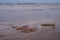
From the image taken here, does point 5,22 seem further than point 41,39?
Yes

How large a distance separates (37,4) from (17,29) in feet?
3.51

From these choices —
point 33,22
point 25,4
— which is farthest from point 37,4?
point 33,22

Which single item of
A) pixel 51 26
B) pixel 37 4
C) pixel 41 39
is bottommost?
pixel 41 39

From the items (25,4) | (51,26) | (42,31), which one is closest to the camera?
(42,31)

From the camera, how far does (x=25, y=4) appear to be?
7.29ft

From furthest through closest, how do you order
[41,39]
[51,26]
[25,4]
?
[25,4] < [51,26] < [41,39]

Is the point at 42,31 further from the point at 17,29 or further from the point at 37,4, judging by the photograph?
the point at 37,4

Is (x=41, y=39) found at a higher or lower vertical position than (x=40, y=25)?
lower

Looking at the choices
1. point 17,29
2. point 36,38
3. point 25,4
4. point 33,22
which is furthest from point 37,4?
point 36,38

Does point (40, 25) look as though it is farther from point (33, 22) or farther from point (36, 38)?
point (36, 38)

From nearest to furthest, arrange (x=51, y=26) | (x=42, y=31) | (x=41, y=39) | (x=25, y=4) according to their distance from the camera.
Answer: (x=41, y=39)
(x=42, y=31)
(x=51, y=26)
(x=25, y=4)

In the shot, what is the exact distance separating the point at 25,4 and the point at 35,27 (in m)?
1.00

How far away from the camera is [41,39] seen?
1054 mm

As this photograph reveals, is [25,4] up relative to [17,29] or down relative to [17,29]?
up
